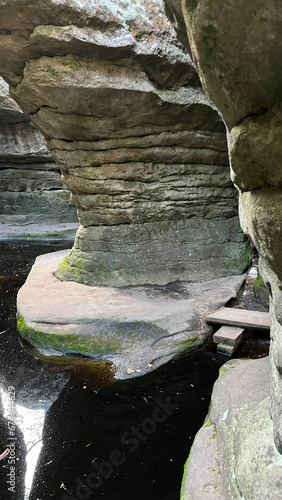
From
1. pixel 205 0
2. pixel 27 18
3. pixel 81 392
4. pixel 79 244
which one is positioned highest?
pixel 27 18

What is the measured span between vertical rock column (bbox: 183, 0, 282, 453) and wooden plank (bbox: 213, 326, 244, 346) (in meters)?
3.32

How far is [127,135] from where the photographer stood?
623 centimetres

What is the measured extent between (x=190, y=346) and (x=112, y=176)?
3.26m

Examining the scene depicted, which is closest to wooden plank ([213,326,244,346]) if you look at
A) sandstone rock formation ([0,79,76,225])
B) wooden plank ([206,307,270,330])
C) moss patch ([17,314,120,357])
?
wooden plank ([206,307,270,330])

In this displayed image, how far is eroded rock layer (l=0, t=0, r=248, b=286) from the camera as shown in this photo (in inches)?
198

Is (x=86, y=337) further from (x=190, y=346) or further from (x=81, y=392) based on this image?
(x=190, y=346)

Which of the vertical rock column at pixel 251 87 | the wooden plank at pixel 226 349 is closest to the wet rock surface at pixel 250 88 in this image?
the vertical rock column at pixel 251 87

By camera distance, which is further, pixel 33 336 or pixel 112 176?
pixel 112 176

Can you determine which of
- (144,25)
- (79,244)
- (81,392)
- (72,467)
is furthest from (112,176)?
(72,467)

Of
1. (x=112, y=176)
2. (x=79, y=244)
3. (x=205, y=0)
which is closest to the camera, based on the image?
(x=205, y=0)

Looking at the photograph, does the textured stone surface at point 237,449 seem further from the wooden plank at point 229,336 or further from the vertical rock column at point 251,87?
the wooden plank at point 229,336

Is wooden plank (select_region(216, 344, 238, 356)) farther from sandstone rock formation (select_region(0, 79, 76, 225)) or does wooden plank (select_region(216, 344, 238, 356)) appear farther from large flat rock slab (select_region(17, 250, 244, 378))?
sandstone rock formation (select_region(0, 79, 76, 225))

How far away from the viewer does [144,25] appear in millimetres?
5266

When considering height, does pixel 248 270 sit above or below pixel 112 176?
below
